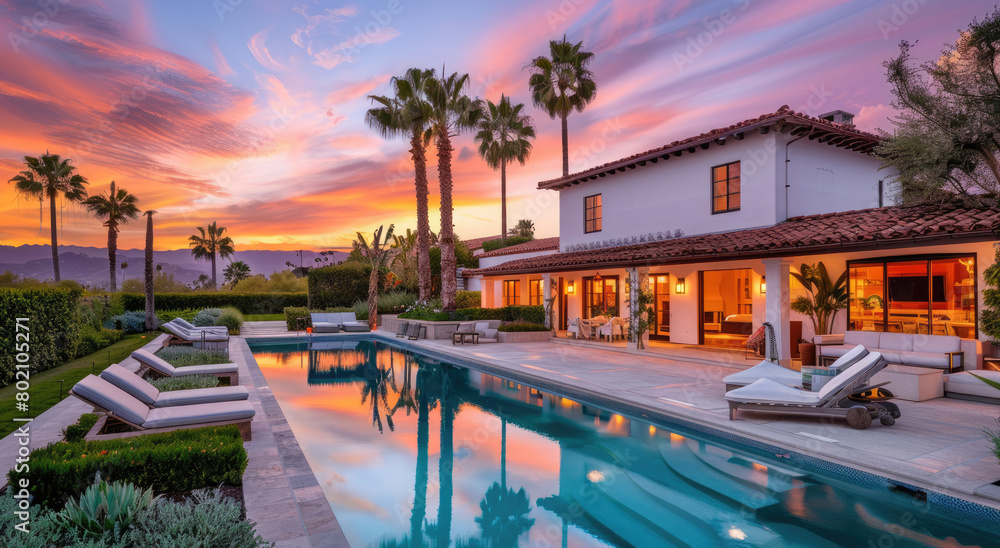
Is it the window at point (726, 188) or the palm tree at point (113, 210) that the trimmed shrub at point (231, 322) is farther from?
the window at point (726, 188)

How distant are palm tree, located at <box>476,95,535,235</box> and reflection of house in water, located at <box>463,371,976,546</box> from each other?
3022cm

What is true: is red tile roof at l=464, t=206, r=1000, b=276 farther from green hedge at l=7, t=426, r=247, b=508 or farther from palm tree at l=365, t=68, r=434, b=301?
green hedge at l=7, t=426, r=247, b=508

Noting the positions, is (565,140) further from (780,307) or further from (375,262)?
(780,307)

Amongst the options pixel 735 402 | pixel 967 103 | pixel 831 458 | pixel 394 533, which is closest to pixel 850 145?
pixel 967 103

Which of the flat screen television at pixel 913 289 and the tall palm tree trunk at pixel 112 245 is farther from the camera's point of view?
the tall palm tree trunk at pixel 112 245

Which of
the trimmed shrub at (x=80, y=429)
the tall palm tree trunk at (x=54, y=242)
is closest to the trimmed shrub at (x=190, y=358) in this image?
the trimmed shrub at (x=80, y=429)

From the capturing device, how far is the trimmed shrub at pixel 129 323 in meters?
21.0

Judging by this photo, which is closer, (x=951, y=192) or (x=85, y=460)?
(x=85, y=460)

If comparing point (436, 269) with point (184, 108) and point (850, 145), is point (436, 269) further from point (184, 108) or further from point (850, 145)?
point (850, 145)

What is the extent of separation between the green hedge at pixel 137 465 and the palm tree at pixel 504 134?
32.1 meters

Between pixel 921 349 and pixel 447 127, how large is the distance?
57.0 feet

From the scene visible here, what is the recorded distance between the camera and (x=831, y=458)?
5.49 meters

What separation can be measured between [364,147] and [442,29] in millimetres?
8651

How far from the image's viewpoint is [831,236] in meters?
9.90
